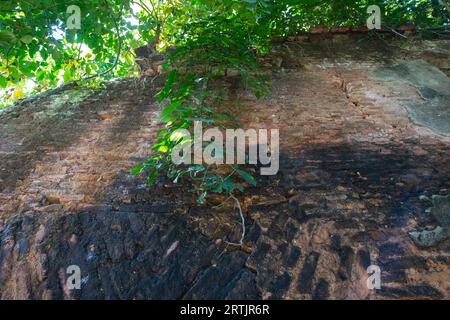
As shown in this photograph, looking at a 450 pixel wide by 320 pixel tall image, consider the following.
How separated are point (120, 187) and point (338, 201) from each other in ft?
4.99

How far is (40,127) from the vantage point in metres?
2.76

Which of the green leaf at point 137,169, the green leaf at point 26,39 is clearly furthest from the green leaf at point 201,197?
the green leaf at point 26,39

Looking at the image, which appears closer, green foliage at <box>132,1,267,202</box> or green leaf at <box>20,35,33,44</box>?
green foliage at <box>132,1,267,202</box>

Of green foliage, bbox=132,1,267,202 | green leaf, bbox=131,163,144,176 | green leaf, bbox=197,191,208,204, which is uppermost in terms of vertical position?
green foliage, bbox=132,1,267,202

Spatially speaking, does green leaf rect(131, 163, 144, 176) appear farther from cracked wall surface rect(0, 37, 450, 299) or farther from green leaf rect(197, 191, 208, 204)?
green leaf rect(197, 191, 208, 204)

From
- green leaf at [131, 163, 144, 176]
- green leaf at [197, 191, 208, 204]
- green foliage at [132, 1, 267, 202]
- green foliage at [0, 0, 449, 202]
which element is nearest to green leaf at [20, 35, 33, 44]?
green foliage at [0, 0, 449, 202]

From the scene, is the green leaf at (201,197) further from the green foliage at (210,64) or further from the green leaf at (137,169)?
the green leaf at (137,169)

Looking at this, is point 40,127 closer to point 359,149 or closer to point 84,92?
point 84,92

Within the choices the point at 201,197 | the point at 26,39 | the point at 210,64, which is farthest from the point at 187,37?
the point at 201,197

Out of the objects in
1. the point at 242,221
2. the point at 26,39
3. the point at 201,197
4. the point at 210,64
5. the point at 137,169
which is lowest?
the point at 242,221

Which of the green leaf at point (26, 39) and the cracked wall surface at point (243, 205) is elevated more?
the green leaf at point (26, 39)

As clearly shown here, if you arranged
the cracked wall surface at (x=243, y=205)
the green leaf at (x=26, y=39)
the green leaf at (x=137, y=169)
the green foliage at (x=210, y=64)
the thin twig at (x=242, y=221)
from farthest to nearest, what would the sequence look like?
the green leaf at (x=26, y=39) < the green foliage at (x=210, y=64) < the green leaf at (x=137, y=169) < the thin twig at (x=242, y=221) < the cracked wall surface at (x=243, y=205)

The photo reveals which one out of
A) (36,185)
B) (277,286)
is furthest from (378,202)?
(36,185)

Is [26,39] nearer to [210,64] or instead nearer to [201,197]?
[210,64]
